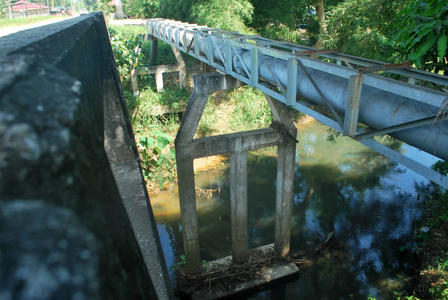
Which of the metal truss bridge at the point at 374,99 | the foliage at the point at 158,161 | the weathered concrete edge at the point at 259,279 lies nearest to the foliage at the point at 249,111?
the foliage at the point at 158,161

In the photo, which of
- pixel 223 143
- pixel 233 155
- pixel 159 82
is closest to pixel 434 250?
pixel 233 155

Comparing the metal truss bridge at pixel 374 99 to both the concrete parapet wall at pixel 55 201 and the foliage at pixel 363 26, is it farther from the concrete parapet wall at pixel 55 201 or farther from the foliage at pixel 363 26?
the foliage at pixel 363 26

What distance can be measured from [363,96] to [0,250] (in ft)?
11.3

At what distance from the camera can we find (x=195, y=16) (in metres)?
16.0

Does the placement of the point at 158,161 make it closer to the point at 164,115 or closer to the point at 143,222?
the point at 164,115

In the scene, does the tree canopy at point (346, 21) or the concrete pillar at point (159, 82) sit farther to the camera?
the concrete pillar at point (159, 82)

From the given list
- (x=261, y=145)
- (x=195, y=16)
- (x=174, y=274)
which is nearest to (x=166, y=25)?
(x=195, y=16)

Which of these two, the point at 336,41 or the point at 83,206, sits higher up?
the point at 83,206

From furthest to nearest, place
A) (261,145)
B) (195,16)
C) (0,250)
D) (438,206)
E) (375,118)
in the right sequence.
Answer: (195,16), (438,206), (261,145), (375,118), (0,250)

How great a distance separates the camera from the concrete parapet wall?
33cm

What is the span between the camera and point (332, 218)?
9469 mm

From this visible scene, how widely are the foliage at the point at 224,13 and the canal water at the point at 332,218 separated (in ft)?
17.8

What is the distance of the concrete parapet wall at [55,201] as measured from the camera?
330 mm

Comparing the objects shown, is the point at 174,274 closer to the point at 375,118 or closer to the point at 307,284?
the point at 307,284
